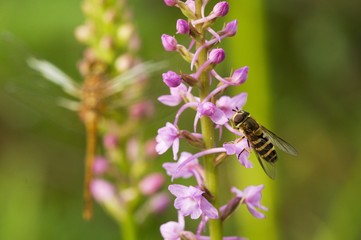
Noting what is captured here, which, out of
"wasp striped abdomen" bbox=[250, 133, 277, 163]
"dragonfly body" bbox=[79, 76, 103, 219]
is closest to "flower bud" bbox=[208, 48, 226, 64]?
"wasp striped abdomen" bbox=[250, 133, 277, 163]

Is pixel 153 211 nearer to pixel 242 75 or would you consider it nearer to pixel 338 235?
pixel 338 235

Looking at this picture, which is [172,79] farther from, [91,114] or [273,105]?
[273,105]

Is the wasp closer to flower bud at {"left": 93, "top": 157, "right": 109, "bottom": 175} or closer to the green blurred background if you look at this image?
flower bud at {"left": 93, "top": 157, "right": 109, "bottom": 175}

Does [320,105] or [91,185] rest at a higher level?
[320,105]

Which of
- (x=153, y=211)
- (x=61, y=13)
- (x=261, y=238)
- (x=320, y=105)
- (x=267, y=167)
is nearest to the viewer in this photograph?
(x=267, y=167)

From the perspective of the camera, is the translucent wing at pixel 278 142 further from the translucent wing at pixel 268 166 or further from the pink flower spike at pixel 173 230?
the pink flower spike at pixel 173 230

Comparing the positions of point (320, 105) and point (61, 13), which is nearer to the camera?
point (61, 13)

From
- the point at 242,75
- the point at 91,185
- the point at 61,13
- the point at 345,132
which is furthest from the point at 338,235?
the point at 61,13
